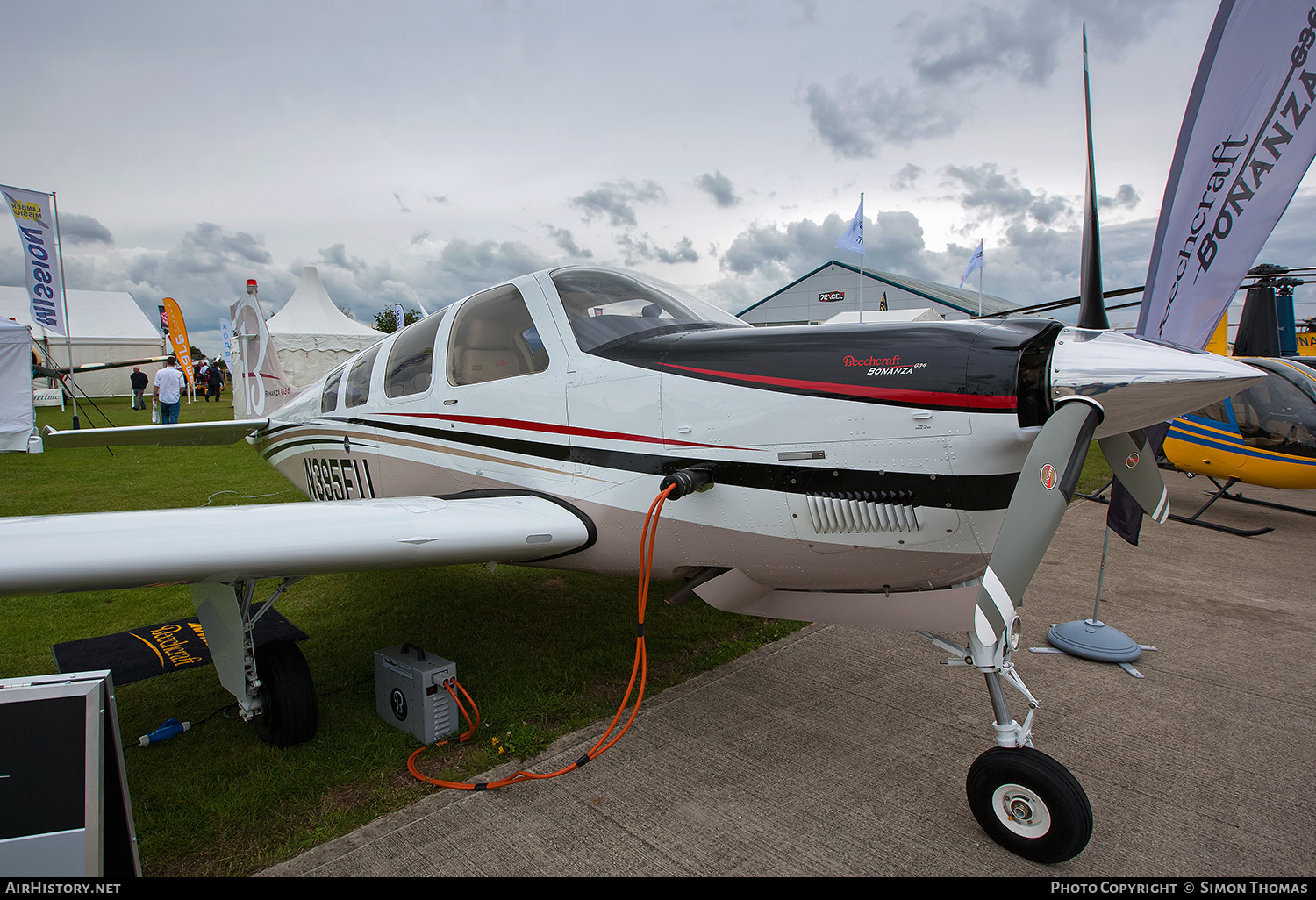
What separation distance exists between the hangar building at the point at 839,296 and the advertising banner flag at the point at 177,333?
20.1 m

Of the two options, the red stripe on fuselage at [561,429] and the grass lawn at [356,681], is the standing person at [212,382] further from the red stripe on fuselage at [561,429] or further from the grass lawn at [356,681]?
the red stripe on fuselage at [561,429]

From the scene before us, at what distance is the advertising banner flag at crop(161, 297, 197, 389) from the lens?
23.1 m

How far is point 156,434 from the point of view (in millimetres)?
5762

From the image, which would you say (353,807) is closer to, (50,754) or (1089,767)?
(50,754)

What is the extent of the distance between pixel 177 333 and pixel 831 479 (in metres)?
26.9

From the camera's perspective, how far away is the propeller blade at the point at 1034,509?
2127 mm

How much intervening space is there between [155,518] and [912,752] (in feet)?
11.2

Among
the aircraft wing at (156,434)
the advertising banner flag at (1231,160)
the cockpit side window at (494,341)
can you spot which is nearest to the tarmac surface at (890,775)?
the cockpit side window at (494,341)

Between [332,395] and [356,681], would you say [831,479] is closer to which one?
[356,681]

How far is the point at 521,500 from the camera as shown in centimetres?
341

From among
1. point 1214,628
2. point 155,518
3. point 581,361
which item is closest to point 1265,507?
Result: point 1214,628

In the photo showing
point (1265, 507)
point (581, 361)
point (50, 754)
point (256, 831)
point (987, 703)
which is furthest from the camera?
point (1265, 507)

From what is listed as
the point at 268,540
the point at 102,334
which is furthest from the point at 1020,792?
the point at 102,334

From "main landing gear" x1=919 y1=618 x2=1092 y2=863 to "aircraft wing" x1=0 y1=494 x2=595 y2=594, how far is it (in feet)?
5.82
